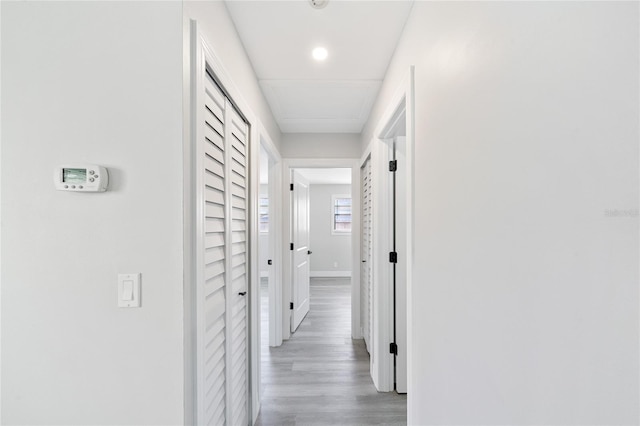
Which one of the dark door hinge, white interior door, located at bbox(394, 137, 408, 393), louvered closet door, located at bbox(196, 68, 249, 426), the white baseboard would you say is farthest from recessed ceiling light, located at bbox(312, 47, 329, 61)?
the white baseboard

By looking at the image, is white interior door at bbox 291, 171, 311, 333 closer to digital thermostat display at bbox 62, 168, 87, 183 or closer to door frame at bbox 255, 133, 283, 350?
door frame at bbox 255, 133, 283, 350

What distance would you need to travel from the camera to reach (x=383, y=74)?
2168 millimetres

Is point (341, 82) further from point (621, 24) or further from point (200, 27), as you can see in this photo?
point (621, 24)

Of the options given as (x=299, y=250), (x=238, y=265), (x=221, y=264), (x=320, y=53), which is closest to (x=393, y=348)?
(x=238, y=265)

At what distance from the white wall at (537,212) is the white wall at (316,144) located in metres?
2.34

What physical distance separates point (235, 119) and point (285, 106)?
113cm

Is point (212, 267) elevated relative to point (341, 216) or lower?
lower

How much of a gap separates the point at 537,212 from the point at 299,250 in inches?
132

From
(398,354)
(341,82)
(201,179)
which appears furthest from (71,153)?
(398,354)

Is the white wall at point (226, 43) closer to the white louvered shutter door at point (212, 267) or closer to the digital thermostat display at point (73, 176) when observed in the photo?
the white louvered shutter door at point (212, 267)

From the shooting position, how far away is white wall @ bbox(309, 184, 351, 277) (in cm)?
760

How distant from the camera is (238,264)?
1.81m

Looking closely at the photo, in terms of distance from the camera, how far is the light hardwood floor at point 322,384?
2.13m

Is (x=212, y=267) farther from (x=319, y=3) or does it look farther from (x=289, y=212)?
(x=289, y=212)
